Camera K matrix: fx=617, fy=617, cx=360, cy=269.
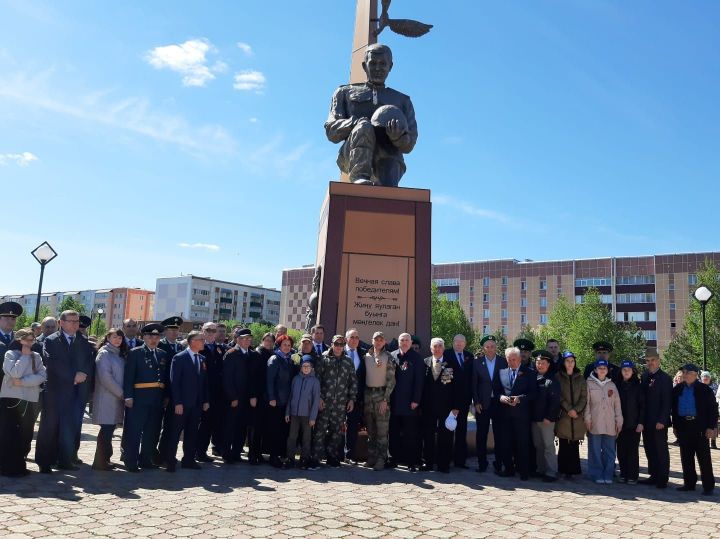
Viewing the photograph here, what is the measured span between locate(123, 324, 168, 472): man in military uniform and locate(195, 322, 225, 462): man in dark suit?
68 centimetres

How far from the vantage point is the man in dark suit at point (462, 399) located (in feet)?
24.1

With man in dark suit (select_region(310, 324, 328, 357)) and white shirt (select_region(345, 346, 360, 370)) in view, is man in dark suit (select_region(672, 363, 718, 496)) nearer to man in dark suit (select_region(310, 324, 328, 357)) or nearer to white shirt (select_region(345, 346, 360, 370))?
white shirt (select_region(345, 346, 360, 370))

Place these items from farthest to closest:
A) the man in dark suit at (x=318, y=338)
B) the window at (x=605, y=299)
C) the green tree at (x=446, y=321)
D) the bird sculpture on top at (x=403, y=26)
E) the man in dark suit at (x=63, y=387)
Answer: the window at (x=605, y=299)
the green tree at (x=446, y=321)
the bird sculpture on top at (x=403, y=26)
the man in dark suit at (x=318, y=338)
the man in dark suit at (x=63, y=387)

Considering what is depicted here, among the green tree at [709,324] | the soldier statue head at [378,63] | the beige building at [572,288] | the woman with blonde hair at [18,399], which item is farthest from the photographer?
the beige building at [572,288]

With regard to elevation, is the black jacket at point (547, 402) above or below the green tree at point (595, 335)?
below

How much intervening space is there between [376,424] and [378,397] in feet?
1.02

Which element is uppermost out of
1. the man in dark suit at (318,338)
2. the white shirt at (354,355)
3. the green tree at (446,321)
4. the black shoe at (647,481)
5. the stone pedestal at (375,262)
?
the green tree at (446,321)

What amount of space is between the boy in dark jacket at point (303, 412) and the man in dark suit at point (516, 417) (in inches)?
86.6

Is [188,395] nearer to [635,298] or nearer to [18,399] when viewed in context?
[18,399]

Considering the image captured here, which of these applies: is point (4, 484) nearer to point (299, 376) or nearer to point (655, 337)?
point (299, 376)

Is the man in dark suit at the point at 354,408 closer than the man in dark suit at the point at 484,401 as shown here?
No

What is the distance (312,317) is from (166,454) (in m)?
3.07

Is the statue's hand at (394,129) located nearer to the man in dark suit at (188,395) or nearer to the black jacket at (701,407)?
the man in dark suit at (188,395)

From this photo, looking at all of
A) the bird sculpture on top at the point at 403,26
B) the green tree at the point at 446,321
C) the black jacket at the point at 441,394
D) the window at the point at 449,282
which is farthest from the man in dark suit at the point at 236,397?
the window at the point at 449,282
